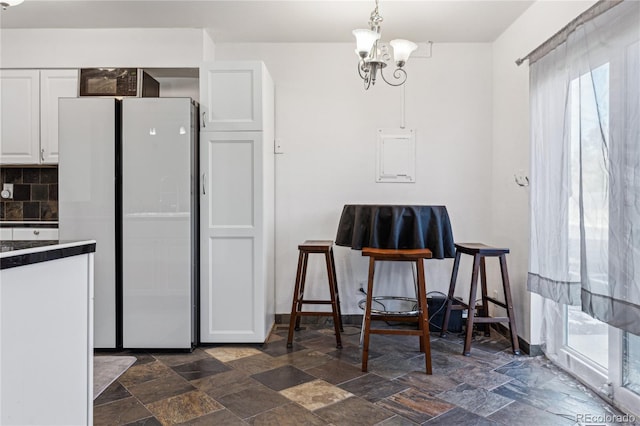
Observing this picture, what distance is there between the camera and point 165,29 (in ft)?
10.4

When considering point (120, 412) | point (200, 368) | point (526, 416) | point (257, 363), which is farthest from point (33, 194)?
point (526, 416)

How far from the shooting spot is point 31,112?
3.22 m

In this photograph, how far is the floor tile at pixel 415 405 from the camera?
1949mm

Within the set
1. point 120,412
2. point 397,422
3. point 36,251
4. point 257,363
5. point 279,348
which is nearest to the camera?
point 36,251

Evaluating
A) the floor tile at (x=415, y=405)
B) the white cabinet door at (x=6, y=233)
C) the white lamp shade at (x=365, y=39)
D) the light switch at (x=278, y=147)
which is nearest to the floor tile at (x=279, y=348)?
the floor tile at (x=415, y=405)

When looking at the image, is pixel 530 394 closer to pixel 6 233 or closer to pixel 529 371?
pixel 529 371

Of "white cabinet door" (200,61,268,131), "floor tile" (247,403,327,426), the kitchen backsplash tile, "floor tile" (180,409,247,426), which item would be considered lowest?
"floor tile" (180,409,247,426)

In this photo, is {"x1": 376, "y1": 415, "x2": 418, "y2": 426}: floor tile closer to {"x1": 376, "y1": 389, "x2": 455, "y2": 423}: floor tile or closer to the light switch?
{"x1": 376, "y1": 389, "x2": 455, "y2": 423}: floor tile

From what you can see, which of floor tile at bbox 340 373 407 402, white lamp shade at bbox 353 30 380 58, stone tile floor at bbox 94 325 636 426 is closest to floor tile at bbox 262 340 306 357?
stone tile floor at bbox 94 325 636 426

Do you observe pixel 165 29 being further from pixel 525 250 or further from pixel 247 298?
pixel 525 250

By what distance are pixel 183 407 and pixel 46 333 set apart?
0.96 metres

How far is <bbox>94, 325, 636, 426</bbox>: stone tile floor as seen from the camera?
1.94 m

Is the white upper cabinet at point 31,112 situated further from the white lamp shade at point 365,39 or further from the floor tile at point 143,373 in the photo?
the white lamp shade at point 365,39

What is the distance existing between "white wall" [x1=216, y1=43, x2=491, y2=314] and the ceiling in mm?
221
